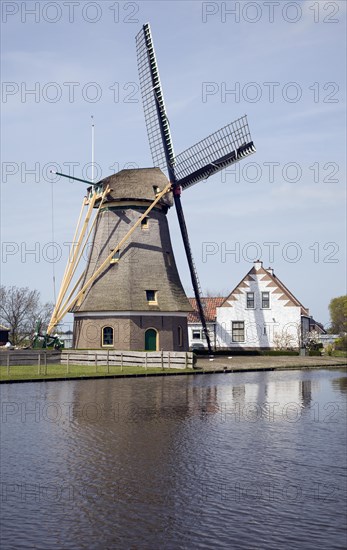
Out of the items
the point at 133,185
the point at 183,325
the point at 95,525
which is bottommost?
the point at 95,525

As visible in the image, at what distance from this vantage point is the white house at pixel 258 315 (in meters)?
59.6

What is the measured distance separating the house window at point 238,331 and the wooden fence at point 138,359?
2184 centimetres

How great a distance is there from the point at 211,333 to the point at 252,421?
4289 centimetres

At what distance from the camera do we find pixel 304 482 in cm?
1265

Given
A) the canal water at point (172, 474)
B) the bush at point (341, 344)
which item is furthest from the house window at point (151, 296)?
the canal water at point (172, 474)

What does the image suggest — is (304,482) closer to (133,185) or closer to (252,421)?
(252,421)

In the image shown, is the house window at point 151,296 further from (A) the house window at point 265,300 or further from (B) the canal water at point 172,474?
(B) the canal water at point 172,474

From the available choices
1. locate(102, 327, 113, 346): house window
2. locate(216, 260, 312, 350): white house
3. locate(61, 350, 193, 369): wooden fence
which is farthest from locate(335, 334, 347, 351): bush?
locate(61, 350, 193, 369): wooden fence

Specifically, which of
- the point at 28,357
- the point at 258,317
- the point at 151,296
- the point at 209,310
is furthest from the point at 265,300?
the point at 28,357

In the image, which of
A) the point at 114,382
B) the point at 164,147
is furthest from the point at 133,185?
the point at 114,382

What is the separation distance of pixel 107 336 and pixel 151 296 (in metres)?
3.93

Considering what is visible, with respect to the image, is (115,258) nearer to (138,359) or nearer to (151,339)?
(151,339)

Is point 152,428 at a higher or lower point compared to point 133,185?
lower

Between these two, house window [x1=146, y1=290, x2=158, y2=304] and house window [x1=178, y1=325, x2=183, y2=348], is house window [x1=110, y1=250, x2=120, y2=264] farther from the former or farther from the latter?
house window [x1=178, y1=325, x2=183, y2=348]
